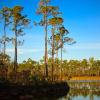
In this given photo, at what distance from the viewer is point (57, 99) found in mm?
24547

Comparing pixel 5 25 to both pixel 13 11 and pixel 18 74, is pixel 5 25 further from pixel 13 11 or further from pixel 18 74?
pixel 18 74

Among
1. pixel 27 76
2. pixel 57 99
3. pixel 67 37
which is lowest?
pixel 57 99

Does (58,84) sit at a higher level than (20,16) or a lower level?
lower

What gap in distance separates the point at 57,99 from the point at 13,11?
70.4 ft

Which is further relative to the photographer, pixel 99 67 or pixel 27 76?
pixel 99 67

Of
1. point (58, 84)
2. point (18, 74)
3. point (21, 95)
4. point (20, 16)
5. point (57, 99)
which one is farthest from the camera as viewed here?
point (20, 16)

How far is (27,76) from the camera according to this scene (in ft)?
90.5

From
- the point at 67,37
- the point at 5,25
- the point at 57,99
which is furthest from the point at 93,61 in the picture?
the point at 57,99

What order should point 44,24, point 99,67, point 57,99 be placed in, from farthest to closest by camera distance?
point 99,67, point 44,24, point 57,99

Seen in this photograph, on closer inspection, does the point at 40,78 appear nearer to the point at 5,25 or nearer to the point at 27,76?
the point at 27,76

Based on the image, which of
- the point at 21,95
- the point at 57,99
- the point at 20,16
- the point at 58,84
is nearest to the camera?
the point at 21,95

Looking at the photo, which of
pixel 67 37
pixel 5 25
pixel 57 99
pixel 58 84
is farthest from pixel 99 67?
pixel 57 99

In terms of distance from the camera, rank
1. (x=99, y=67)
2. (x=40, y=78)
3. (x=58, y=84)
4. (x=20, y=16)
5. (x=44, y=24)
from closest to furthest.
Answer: (x=40, y=78) < (x=58, y=84) < (x=44, y=24) < (x=20, y=16) < (x=99, y=67)

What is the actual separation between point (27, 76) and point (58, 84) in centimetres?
656
